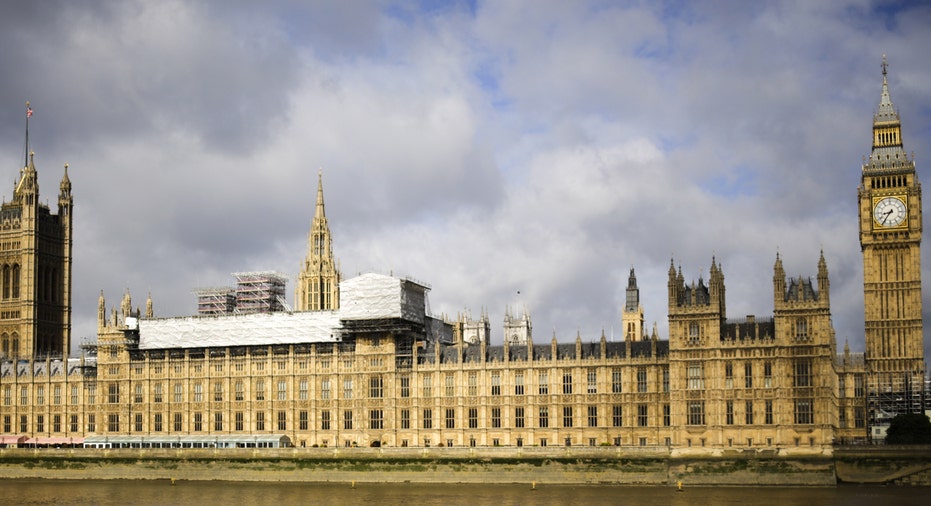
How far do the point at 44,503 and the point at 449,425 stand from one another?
150ft

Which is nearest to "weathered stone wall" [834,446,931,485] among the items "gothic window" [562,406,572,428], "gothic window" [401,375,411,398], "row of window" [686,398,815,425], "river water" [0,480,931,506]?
"river water" [0,480,931,506]

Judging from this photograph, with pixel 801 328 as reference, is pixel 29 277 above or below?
above

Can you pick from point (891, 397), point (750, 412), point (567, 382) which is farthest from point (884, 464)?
point (891, 397)

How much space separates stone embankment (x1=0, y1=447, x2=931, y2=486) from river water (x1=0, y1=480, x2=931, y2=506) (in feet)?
6.36

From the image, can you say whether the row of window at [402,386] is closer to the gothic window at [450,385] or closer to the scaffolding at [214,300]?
the gothic window at [450,385]

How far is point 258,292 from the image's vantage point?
180250mm

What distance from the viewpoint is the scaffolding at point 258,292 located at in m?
180

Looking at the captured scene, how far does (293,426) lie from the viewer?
149 m

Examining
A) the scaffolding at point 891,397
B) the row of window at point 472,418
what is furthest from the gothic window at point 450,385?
the scaffolding at point 891,397

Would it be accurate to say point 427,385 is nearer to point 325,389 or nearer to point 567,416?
point 325,389

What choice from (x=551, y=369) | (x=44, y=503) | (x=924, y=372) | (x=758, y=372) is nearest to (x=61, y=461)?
(x=44, y=503)

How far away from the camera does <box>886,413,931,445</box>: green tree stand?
421 ft

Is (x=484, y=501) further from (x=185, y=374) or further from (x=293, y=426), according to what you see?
(x=185, y=374)

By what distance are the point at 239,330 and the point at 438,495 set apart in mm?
46309
